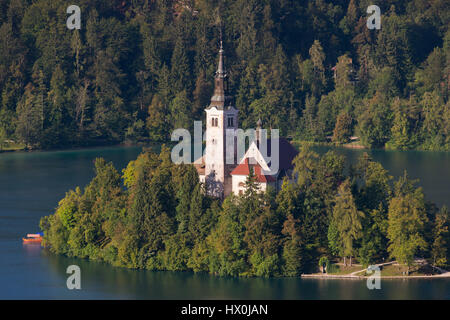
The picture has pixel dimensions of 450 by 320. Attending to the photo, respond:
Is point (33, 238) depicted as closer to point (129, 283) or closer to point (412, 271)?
point (129, 283)

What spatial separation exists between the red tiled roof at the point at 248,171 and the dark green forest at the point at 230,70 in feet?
Answer: 166

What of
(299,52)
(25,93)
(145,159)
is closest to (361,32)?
(299,52)

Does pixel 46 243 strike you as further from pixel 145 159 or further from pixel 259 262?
pixel 259 262

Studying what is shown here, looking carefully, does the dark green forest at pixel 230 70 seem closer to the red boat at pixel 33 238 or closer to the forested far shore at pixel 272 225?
the red boat at pixel 33 238

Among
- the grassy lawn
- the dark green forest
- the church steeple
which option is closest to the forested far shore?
the grassy lawn

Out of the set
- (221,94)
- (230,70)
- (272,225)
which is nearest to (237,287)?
(272,225)

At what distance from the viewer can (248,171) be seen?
72438 millimetres

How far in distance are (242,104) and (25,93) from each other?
21.9 metres

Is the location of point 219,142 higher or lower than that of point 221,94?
lower

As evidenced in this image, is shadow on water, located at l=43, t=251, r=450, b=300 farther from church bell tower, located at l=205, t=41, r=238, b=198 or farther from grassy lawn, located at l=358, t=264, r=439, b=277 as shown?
church bell tower, located at l=205, t=41, r=238, b=198

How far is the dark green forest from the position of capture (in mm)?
124625

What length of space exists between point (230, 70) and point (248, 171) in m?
62.5

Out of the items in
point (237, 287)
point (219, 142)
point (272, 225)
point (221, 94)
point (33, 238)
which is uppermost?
point (221, 94)

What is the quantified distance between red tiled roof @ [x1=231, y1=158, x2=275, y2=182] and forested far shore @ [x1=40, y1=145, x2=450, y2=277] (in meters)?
1.09
